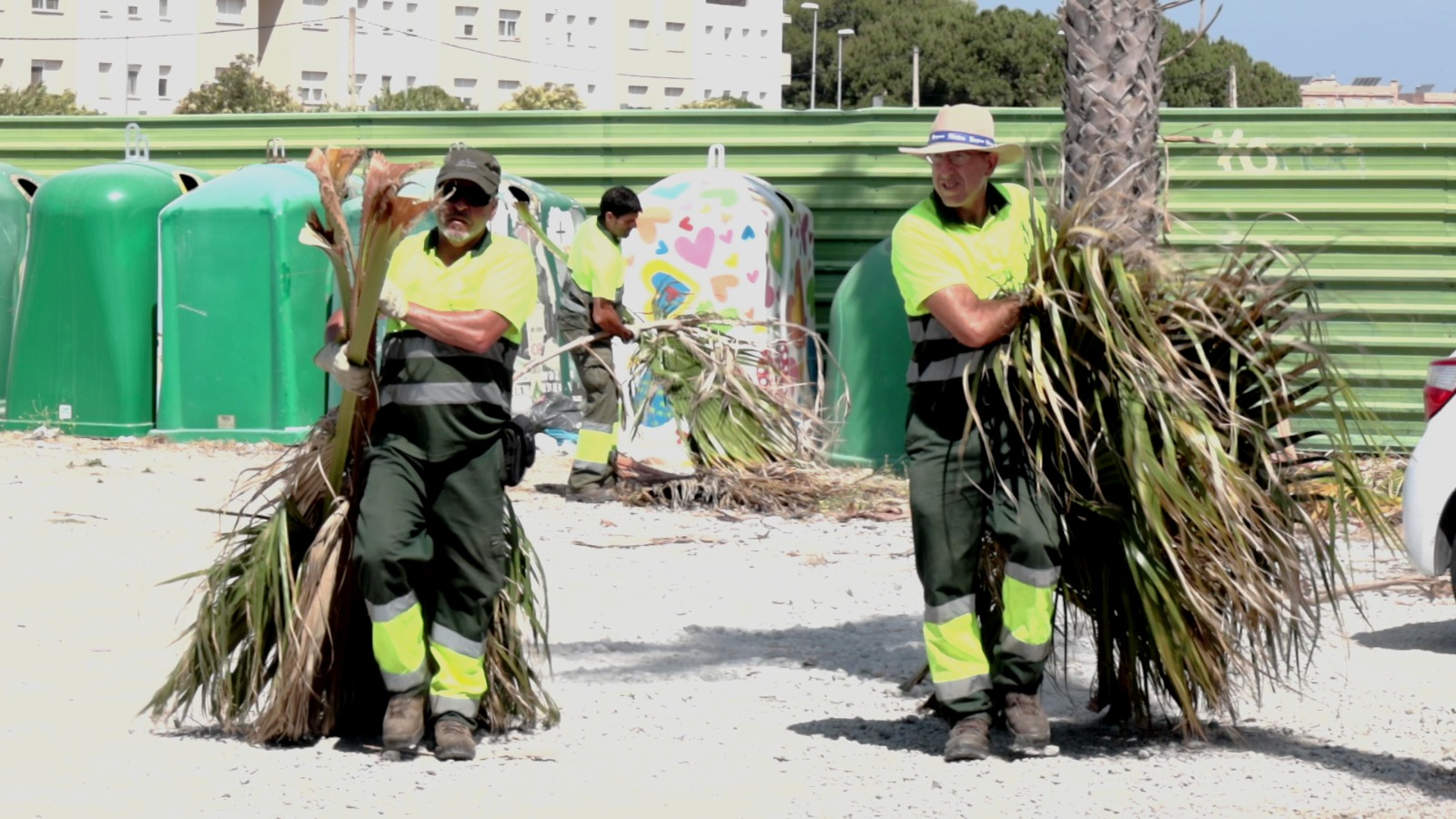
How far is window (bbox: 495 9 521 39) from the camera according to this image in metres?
67.9

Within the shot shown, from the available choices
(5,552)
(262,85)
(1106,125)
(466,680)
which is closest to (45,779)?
(466,680)

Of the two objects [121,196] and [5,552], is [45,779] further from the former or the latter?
[121,196]

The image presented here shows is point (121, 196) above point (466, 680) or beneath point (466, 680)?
above

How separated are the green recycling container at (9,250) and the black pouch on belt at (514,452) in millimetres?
9582

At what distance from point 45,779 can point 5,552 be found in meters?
3.79

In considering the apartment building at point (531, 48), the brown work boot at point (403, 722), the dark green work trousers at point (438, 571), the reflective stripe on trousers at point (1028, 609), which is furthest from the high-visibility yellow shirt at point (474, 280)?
the apartment building at point (531, 48)

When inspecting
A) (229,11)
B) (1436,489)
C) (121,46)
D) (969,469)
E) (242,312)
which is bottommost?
(1436,489)

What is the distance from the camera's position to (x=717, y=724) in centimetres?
580

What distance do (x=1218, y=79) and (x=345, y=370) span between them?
210ft

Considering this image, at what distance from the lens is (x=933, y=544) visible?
533cm

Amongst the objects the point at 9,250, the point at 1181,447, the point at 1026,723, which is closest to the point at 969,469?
the point at 1181,447

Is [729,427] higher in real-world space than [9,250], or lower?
lower

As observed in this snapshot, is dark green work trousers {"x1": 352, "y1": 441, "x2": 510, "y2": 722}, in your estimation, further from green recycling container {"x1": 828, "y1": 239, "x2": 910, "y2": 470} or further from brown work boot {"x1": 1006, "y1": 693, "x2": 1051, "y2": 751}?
green recycling container {"x1": 828, "y1": 239, "x2": 910, "y2": 470}

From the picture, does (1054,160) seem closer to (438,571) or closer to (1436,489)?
(1436,489)
